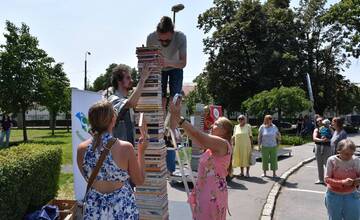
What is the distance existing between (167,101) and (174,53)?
0.55 metres

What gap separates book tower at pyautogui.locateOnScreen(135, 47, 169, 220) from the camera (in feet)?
14.6

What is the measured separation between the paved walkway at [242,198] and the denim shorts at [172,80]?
205cm

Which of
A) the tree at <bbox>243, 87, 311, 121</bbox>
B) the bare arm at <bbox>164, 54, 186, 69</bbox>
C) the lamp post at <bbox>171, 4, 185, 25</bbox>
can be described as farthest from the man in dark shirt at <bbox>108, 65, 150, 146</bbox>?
the tree at <bbox>243, 87, 311, 121</bbox>

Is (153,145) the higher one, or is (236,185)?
Result: (153,145)

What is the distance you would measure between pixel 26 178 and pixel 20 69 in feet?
65.0

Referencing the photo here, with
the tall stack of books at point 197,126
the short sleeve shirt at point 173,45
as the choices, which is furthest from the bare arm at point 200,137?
the tall stack of books at point 197,126

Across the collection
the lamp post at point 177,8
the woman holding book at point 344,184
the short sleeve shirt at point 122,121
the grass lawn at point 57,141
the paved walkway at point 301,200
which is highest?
the lamp post at point 177,8

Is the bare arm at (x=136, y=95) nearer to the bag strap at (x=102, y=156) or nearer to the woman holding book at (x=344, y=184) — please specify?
Result: the bag strap at (x=102, y=156)

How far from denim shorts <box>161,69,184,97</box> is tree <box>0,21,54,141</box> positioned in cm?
2043

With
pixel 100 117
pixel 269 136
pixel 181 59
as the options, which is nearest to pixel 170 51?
pixel 181 59

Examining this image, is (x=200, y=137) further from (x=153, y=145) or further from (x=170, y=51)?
(x=170, y=51)

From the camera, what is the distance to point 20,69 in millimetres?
24172

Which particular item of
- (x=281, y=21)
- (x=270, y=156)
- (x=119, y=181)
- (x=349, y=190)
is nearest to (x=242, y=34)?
(x=281, y=21)

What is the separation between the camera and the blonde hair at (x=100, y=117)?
342cm
